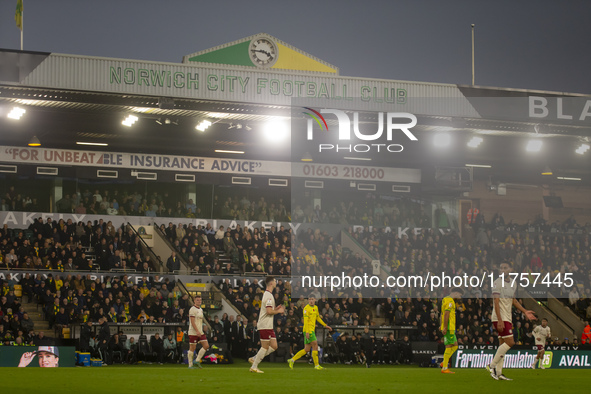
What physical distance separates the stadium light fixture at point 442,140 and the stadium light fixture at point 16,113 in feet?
60.9

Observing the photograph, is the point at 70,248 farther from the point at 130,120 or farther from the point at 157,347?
the point at 157,347

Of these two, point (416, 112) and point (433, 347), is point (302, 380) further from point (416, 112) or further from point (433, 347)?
point (416, 112)

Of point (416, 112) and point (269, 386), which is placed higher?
point (416, 112)

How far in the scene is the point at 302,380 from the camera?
15.8 m

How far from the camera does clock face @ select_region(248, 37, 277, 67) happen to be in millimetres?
40456

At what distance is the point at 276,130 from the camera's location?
111 ft

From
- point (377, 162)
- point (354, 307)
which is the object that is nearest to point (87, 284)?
point (354, 307)

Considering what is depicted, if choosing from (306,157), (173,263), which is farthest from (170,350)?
(306,157)

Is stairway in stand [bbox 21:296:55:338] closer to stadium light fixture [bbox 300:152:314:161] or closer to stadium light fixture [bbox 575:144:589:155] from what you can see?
stadium light fixture [bbox 300:152:314:161]

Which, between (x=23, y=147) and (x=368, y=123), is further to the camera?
(x=23, y=147)

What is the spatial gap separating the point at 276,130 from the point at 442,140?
27.5 feet

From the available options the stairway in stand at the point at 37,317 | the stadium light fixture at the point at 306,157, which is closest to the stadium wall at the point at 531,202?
the stadium light fixture at the point at 306,157

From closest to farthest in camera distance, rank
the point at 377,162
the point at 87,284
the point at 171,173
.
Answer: the point at 87,284, the point at 171,173, the point at 377,162

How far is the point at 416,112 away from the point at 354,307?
9184mm
